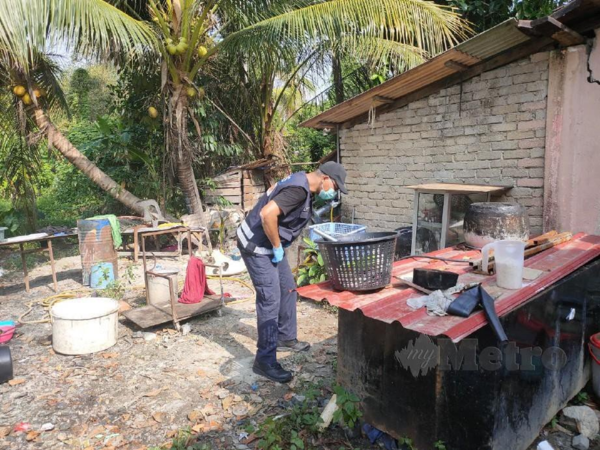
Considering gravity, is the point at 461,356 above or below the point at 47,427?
above

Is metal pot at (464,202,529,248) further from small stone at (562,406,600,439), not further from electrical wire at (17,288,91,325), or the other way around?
electrical wire at (17,288,91,325)

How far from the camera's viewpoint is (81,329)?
409 centimetres

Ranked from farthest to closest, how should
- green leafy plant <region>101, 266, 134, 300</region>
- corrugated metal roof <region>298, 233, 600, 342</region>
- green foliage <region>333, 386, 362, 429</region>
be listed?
green leafy plant <region>101, 266, 134, 300</region> → green foliage <region>333, 386, 362, 429</region> → corrugated metal roof <region>298, 233, 600, 342</region>

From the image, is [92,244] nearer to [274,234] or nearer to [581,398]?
[274,234]

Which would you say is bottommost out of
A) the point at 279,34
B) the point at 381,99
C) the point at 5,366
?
the point at 5,366

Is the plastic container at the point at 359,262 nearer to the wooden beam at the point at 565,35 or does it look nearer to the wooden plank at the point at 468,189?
the wooden plank at the point at 468,189

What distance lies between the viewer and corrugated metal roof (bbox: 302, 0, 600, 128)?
4242 millimetres

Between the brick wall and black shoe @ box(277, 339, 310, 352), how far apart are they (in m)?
3.07

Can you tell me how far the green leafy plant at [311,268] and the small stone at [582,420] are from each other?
9.57ft

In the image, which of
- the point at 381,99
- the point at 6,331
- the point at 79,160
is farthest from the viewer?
the point at 79,160

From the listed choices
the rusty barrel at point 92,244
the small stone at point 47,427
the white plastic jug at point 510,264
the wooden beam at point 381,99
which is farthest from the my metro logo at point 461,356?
the rusty barrel at point 92,244

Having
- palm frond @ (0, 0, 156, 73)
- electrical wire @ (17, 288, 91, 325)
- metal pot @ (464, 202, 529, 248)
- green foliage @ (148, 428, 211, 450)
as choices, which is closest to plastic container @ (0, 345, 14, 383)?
electrical wire @ (17, 288, 91, 325)

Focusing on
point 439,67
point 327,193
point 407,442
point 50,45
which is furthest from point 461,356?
point 50,45

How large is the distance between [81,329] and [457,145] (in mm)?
5008
